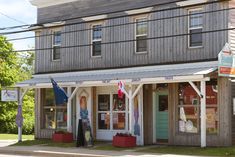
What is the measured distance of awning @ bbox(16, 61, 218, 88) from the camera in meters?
21.0

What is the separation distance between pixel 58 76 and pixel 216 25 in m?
9.63

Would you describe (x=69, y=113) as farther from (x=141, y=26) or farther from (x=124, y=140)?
(x=141, y=26)

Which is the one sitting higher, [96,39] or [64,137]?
[96,39]

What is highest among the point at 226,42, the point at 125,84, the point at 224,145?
the point at 226,42

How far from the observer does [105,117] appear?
26.2m

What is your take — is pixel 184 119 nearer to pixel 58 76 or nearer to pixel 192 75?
pixel 192 75

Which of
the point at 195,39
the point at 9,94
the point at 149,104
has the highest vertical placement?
the point at 195,39

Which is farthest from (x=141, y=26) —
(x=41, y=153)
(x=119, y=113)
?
(x=41, y=153)

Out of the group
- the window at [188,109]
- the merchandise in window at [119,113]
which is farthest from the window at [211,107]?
the merchandise in window at [119,113]

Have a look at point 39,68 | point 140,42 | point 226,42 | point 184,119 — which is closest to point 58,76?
point 39,68

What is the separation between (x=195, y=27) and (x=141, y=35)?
3032 millimetres

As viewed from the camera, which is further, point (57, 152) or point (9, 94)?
point (9, 94)

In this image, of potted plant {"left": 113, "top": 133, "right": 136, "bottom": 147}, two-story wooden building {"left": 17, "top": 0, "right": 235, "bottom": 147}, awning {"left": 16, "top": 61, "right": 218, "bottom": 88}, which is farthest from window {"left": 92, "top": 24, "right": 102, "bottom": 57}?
→ potted plant {"left": 113, "top": 133, "right": 136, "bottom": 147}

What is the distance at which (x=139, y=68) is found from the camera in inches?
960
